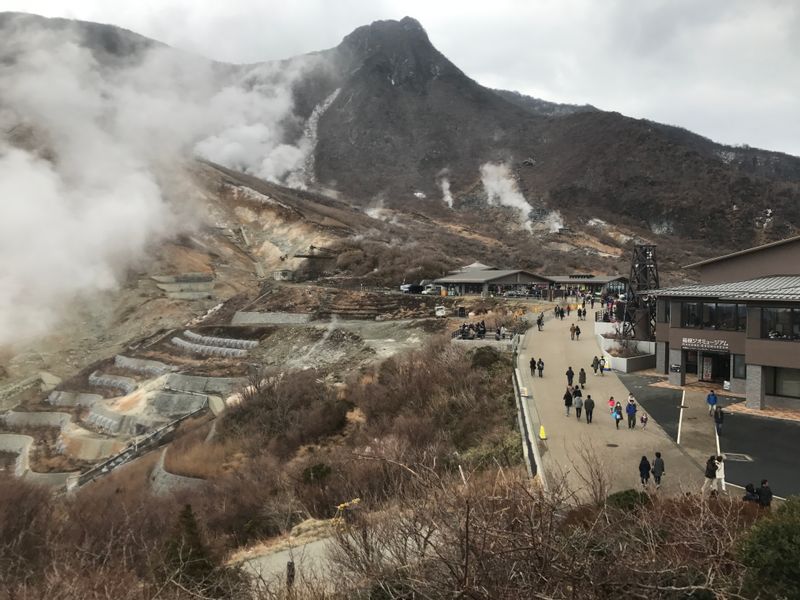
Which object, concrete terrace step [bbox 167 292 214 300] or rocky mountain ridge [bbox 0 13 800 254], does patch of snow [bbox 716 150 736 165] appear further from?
concrete terrace step [bbox 167 292 214 300]

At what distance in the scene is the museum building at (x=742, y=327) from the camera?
1833 centimetres

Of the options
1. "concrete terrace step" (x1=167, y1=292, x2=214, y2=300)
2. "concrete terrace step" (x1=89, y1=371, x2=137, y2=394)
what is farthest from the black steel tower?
"concrete terrace step" (x1=167, y1=292, x2=214, y2=300)

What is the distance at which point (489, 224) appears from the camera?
101375 millimetres

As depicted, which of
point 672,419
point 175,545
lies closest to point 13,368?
point 175,545

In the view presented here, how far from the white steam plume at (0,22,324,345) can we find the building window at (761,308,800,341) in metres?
47.9

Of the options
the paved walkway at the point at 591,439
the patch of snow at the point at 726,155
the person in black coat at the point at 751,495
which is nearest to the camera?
the person in black coat at the point at 751,495

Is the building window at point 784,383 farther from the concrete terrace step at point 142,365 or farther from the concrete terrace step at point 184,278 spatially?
the concrete terrace step at point 184,278

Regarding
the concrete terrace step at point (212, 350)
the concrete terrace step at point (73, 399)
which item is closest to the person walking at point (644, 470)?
the concrete terrace step at point (212, 350)

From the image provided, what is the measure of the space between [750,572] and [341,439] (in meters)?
17.9

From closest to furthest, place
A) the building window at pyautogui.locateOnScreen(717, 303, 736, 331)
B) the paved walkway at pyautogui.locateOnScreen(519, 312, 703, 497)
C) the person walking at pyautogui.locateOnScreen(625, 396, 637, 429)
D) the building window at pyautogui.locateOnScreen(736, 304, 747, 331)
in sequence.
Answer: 1. the paved walkway at pyautogui.locateOnScreen(519, 312, 703, 497)
2. the person walking at pyautogui.locateOnScreen(625, 396, 637, 429)
3. the building window at pyautogui.locateOnScreen(736, 304, 747, 331)
4. the building window at pyautogui.locateOnScreen(717, 303, 736, 331)

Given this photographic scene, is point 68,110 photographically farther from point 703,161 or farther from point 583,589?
point 703,161

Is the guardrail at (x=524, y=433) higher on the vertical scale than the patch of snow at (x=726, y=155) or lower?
lower

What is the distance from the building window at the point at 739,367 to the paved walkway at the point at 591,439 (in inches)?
159

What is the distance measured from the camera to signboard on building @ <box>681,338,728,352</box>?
21.5 m
